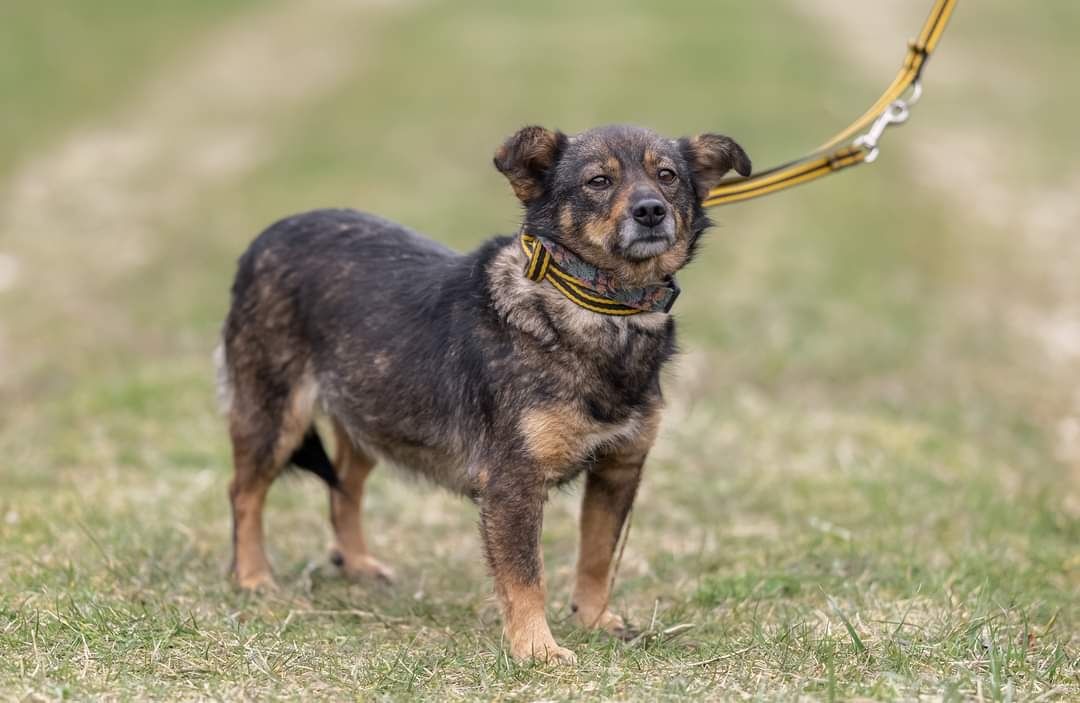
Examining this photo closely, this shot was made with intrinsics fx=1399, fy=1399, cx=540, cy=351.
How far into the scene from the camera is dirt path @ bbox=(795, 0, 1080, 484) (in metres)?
12.1

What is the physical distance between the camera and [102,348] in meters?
11.6

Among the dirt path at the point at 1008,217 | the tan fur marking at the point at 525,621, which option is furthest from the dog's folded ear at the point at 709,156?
the dirt path at the point at 1008,217

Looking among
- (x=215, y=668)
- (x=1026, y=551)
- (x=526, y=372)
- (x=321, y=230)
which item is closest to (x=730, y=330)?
(x=1026, y=551)

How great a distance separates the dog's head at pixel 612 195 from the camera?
5078 mm

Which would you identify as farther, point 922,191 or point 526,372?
point 922,191

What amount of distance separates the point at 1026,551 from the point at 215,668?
13.5 ft

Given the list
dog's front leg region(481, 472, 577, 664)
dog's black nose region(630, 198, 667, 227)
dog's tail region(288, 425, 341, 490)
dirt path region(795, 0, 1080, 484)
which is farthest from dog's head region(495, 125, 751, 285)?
dirt path region(795, 0, 1080, 484)

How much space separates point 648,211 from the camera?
502 cm

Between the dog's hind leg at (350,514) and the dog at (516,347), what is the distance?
0.43 metres

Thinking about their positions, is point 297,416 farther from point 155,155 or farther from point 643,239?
point 155,155

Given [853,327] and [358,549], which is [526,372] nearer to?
[358,549]

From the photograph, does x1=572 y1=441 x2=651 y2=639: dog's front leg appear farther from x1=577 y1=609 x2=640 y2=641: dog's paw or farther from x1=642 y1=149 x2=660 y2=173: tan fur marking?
x1=642 y1=149 x2=660 y2=173: tan fur marking

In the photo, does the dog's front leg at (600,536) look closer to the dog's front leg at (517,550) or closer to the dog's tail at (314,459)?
the dog's front leg at (517,550)

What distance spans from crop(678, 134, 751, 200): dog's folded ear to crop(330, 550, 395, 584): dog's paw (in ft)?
7.83
